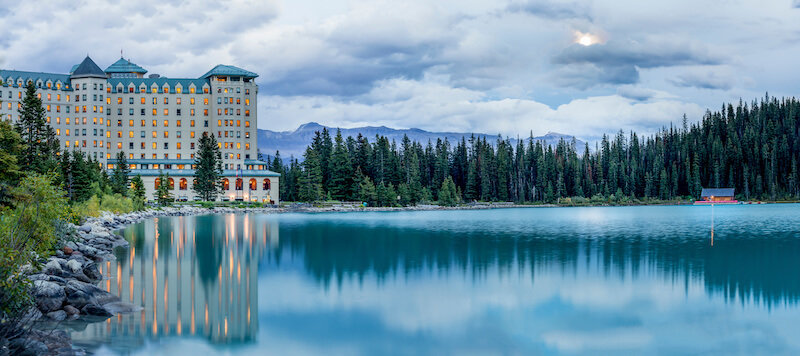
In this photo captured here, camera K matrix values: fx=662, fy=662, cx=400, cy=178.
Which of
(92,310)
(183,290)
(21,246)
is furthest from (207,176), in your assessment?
(21,246)

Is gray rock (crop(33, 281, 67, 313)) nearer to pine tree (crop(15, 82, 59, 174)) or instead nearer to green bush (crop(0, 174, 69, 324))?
green bush (crop(0, 174, 69, 324))

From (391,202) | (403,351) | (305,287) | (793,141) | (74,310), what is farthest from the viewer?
(793,141)

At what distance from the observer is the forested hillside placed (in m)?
142

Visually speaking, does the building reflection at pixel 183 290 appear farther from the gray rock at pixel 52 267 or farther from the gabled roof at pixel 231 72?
the gabled roof at pixel 231 72

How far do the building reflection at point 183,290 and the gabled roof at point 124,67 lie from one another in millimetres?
124244

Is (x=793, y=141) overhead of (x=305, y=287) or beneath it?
overhead

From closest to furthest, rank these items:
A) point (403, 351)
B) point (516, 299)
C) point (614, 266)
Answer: point (403, 351), point (516, 299), point (614, 266)

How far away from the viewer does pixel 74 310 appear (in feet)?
65.9

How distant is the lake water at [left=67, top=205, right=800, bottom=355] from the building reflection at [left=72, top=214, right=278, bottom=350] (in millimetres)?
84

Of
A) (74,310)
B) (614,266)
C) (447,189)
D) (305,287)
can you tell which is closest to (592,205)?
(447,189)

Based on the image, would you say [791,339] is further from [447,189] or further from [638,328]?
[447,189]

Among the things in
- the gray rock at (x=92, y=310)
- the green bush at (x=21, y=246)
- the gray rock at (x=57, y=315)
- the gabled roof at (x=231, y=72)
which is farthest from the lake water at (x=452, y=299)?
the gabled roof at (x=231, y=72)

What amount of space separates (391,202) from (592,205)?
57706 millimetres

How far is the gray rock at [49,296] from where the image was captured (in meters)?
19.5
